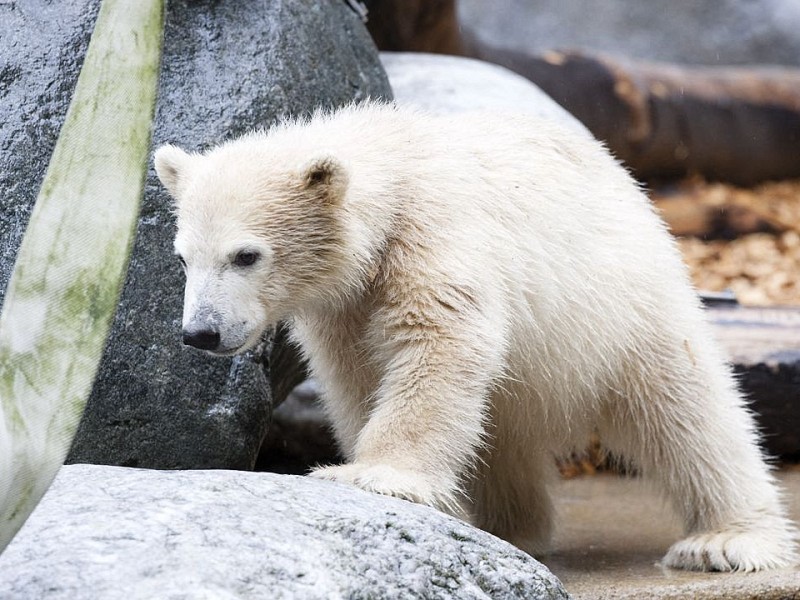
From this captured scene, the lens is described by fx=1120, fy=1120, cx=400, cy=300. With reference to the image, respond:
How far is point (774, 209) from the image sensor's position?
11375 millimetres

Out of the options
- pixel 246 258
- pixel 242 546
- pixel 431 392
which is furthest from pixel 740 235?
pixel 242 546

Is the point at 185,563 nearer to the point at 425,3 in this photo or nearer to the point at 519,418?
the point at 519,418

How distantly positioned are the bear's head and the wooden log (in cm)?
675

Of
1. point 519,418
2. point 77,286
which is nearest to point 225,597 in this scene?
point 77,286

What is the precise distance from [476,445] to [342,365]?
702mm

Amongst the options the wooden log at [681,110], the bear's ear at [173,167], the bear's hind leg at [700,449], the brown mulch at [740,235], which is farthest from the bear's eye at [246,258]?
the wooden log at [681,110]

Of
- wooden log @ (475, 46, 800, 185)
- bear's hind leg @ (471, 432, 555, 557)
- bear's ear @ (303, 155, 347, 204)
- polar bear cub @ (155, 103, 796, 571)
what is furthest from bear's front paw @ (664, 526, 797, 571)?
wooden log @ (475, 46, 800, 185)

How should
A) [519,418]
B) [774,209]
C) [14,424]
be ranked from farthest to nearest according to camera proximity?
1. [774,209]
2. [519,418]
3. [14,424]

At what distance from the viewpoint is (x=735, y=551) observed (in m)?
4.44

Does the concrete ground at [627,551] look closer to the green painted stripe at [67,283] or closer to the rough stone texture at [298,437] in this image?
the rough stone texture at [298,437]

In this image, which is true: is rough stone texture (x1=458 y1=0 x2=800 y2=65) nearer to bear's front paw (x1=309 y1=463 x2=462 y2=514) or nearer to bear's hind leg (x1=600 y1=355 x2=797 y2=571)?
bear's hind leg (x1=600 y1=355 x2=797 y2=571)

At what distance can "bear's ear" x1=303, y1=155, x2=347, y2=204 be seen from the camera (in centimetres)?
387

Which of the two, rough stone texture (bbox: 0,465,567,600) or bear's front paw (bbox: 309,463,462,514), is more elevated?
rough stone texture (bbox: 0,465,567,600)

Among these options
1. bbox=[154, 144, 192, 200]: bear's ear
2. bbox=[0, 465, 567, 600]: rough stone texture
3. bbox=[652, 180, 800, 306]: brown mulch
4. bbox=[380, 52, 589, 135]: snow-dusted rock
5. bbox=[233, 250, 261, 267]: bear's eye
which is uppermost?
bbox=[154, 144, 192, 200]: bear's ear
